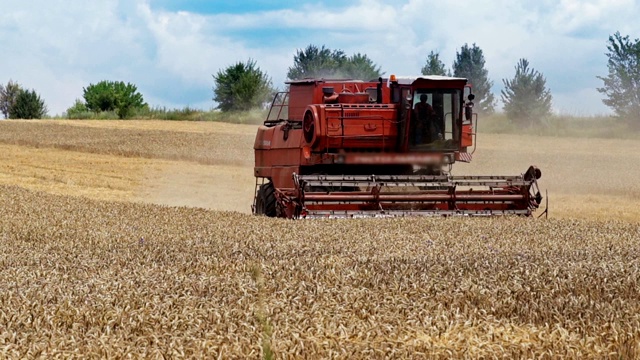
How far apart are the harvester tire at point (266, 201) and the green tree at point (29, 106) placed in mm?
52199

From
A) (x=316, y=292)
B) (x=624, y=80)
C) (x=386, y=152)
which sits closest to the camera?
(x=316, y=292)

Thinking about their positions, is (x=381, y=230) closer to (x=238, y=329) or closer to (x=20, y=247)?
Result: (x=20, y=247)

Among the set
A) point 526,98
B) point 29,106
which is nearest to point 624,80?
point 526,98

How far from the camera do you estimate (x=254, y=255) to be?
31.9ft

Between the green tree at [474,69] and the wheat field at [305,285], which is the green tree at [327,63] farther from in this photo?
the wheat field at [305,285]

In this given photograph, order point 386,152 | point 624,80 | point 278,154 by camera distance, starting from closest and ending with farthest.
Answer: point 386,152
point 278,154
point 624,80

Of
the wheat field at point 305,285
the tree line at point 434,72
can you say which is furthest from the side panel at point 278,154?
the tree line at point 434,72

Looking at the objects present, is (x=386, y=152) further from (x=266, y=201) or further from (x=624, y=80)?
(x=624, y=80)

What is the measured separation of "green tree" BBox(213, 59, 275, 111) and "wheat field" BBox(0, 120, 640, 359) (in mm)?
44743

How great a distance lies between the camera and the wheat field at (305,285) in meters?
5.45

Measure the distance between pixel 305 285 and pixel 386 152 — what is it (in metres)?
9.14

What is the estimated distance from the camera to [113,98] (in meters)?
78.5

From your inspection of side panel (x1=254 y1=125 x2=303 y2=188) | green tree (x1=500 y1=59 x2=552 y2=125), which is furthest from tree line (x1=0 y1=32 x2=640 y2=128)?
side panel (x1=254 y1=125 x2=303 y2=188)

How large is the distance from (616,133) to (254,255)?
38916 millimetres
